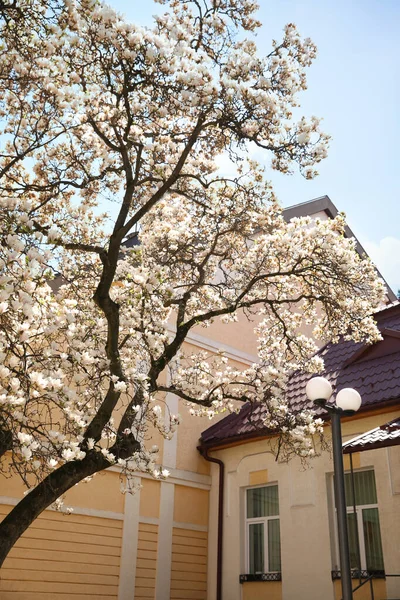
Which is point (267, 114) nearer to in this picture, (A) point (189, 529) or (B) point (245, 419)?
(B) point (245, 419)

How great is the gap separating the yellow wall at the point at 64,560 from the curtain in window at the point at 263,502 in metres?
2.68

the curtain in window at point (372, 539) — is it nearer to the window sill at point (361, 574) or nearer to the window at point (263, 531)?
the window sill at point (361, 574)

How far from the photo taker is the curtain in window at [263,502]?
11.9 meters

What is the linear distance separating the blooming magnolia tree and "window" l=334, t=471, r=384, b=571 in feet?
7.74

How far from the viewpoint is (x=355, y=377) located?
11.4 meters

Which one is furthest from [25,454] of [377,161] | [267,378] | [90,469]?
[377,161]

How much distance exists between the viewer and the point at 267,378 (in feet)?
28.2

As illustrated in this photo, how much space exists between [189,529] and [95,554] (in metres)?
2.32

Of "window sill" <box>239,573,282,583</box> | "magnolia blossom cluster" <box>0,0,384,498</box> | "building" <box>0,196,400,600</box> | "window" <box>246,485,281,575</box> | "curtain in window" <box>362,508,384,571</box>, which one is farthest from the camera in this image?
"window" <box>246,485,281,575</box>

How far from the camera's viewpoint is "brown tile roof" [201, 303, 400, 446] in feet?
34.5

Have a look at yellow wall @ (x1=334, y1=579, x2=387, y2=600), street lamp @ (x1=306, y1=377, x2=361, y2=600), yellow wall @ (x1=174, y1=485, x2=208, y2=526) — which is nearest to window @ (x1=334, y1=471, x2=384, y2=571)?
yellow wall @ (x1=334, y1=579, x2=387, y2=600)

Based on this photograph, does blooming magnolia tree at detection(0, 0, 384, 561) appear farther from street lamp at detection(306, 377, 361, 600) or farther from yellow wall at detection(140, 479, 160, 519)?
yellow wall at detection(140, 479, 160, 519)

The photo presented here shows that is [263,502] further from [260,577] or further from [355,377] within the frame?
[355,377]

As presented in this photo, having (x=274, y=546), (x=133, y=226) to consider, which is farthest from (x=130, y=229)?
(x=274, y=546)
